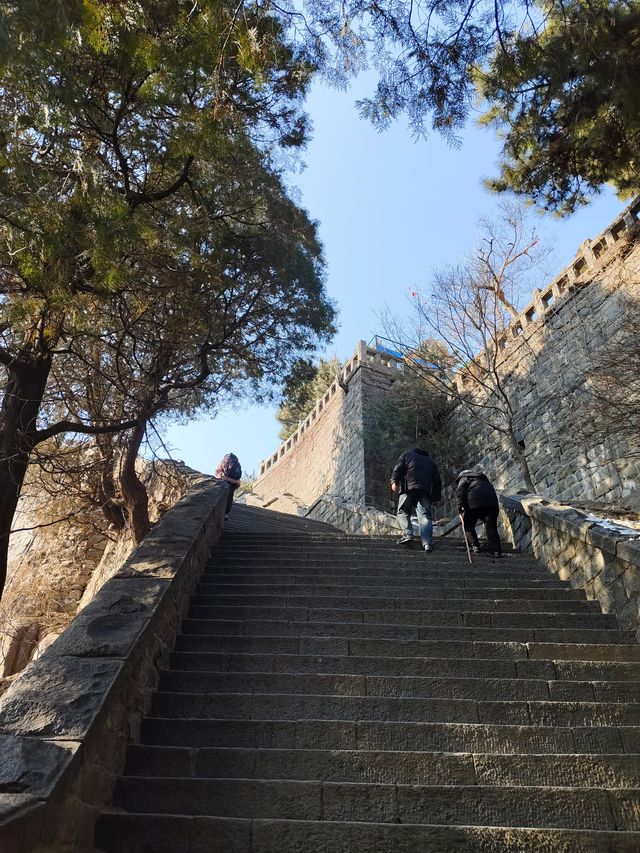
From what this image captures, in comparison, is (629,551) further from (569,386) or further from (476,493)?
(569,386)

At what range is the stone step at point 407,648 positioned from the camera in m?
3.79

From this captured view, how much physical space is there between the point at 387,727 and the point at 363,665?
2.21 feet

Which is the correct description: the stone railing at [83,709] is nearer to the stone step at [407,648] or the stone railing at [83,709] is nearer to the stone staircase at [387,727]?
the stone staircase at [387,727]

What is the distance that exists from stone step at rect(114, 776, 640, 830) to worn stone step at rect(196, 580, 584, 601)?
86.3 inches

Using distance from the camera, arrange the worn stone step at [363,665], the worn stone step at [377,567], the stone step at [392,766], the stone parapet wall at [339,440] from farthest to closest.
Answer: the stone parapet wall at [339,440] < the worn stone step at [377,567] < the worn stone step at [363,665] < the stone step at [392,766]

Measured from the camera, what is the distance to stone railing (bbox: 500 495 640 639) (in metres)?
4.14

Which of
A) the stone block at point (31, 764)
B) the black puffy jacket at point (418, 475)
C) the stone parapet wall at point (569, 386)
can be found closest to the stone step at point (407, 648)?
the stone block at point (31, 764)

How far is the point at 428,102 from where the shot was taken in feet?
17.2

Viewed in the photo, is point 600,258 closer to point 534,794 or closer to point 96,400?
point 96,400

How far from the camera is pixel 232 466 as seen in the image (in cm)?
830

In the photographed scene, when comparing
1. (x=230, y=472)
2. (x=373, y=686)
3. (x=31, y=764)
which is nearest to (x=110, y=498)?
(x=230, y=472)

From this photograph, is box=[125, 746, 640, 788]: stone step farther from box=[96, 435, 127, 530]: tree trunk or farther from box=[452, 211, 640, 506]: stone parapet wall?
box=[452, 211, 640, 506]: stone parapet wall

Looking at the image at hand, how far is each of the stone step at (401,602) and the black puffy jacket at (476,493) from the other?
5.61 ft

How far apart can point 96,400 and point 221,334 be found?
1.63 meters
